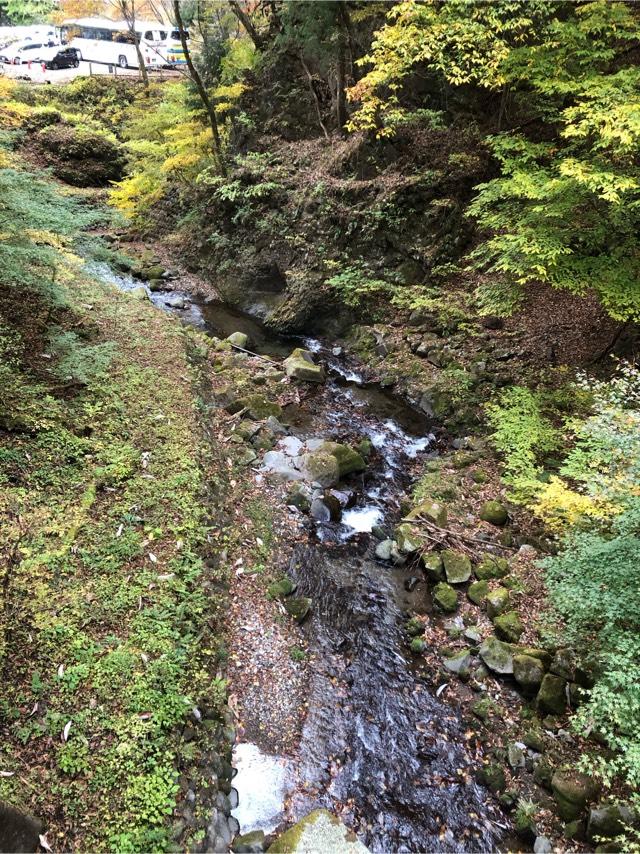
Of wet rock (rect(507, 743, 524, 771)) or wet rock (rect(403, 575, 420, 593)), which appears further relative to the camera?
wet rock (rect(403, 575, 420, 593))

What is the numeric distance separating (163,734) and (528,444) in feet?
22.6

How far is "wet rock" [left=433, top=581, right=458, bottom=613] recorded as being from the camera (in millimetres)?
6781

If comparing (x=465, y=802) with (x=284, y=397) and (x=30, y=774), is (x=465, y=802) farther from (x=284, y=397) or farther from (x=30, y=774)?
(x=284, y=397)

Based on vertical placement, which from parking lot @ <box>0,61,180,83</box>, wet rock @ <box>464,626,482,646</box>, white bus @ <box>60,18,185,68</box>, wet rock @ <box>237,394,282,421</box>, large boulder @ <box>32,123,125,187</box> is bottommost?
wet rock @ <box>464,626,482,646</box>

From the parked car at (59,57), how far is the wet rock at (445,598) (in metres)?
38.8

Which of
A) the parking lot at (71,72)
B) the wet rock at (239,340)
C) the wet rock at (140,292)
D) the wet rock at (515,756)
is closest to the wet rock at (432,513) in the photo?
the wet rock at (515,756)

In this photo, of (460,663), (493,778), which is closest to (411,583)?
(460,663)

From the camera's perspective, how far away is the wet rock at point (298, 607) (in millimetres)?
6500

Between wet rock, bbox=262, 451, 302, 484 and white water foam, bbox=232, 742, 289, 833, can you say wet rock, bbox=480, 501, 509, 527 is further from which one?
white water foam, bbox=232, 742, 289, 833

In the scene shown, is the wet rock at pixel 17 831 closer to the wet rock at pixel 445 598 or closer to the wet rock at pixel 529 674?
the wet rock at pixel 529 674

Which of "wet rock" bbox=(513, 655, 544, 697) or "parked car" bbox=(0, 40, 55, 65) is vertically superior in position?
"parked car" bbox=(0, 40, 55, 65)

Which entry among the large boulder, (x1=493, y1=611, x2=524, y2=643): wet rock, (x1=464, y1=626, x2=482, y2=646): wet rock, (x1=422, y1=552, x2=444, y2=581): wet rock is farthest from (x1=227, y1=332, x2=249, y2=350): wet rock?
the large boulder

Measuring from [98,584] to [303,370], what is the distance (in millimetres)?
8091

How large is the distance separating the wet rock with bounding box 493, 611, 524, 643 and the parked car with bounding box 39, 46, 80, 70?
39.6 metres
